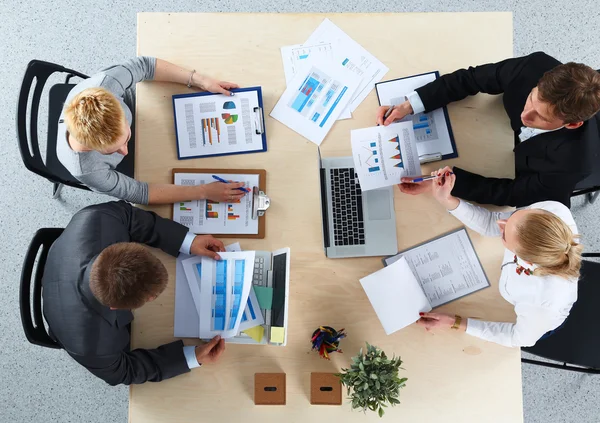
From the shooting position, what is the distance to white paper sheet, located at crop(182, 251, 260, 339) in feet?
4.89

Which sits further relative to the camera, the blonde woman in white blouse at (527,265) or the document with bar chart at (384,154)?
the document with bar chart at (384,154)

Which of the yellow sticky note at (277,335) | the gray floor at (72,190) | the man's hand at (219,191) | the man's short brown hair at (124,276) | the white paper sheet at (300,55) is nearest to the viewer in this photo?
the man's short brown hair at (124,276)

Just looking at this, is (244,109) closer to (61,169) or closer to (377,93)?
(377,93)

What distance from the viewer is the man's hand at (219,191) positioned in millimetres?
1548

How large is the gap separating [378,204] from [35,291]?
114cm

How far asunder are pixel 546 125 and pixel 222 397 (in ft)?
4.32

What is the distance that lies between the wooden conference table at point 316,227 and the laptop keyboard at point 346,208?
63mm

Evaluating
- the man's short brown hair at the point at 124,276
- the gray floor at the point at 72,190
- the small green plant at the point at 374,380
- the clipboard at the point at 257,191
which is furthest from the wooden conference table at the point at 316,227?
the gray floor at the point at 72,190

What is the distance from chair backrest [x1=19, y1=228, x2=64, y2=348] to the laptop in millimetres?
915

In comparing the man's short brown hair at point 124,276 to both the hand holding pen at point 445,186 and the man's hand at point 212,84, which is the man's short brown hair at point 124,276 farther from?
the hand holding pen at point 445,186

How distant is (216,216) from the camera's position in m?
1.58

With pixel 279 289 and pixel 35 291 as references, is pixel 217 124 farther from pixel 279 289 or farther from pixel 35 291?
pixel 35 291

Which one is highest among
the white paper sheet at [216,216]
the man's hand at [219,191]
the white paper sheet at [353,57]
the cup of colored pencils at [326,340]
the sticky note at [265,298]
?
the white paper sheet at [353,57]

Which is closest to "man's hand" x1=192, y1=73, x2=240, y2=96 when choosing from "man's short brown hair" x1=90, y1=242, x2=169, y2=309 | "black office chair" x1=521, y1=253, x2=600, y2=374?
"man's short brown hair" x1=90, y1=242, x2=169, y2=309
